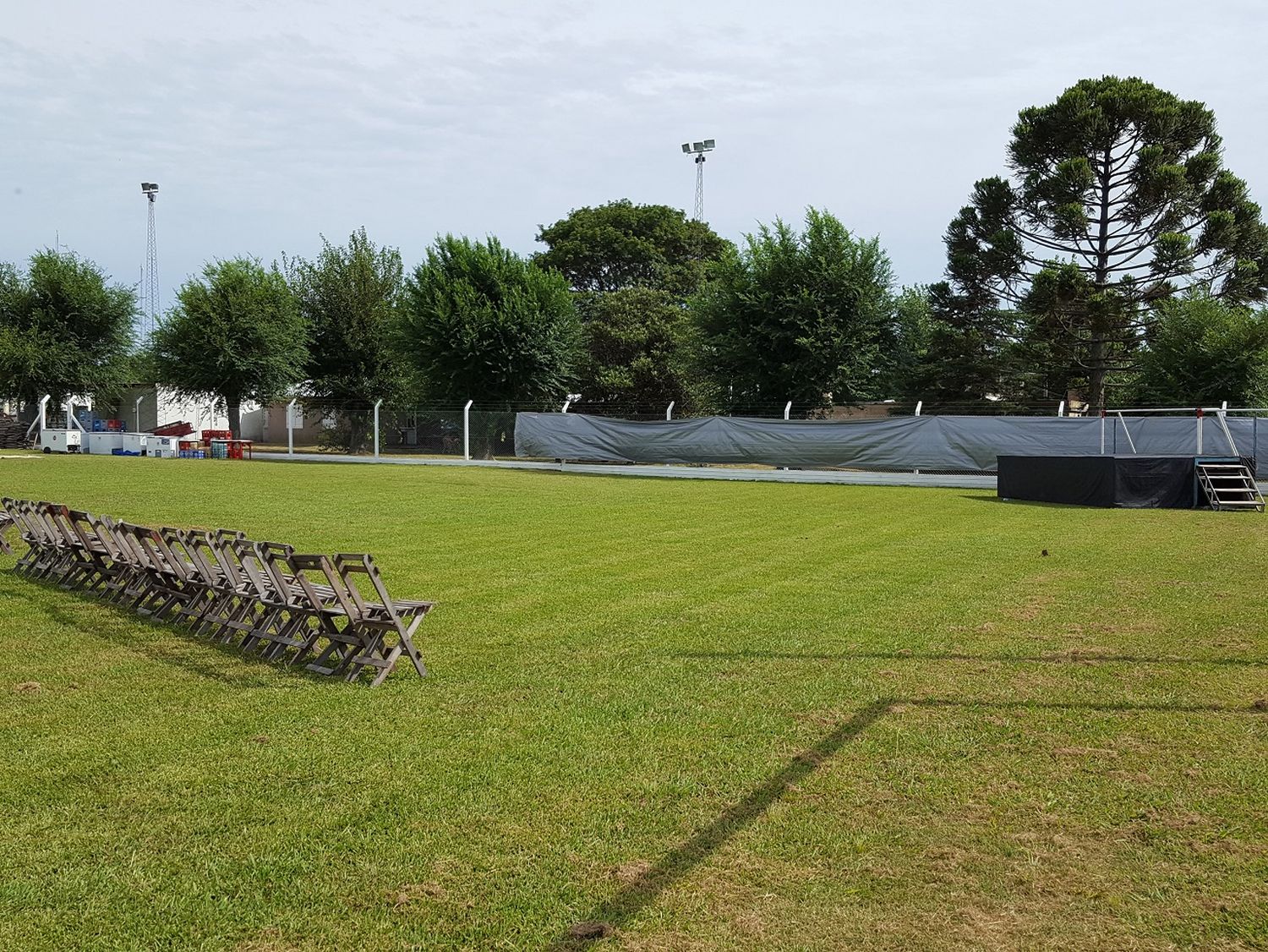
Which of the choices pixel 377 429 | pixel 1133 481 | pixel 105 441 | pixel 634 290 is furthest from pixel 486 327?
pixel 1133 481

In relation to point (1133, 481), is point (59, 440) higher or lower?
lower

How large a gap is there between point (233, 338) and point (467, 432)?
654 inches

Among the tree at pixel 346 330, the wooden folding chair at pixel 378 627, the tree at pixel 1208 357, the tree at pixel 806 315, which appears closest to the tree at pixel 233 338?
the tree at pixel 346 330

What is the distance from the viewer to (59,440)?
141 ft

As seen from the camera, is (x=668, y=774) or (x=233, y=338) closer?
(x=668, y=774)

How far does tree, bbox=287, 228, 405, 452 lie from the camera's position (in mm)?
48969

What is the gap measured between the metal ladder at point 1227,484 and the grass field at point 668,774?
1063 cm

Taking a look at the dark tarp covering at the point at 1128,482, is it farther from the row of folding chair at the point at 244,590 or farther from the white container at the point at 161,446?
the white container at the point at 161,446

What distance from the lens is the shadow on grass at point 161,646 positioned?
6570 mm

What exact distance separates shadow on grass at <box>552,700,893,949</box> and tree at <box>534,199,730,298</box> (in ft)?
196

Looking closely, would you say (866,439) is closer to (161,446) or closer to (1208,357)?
(1208,357)

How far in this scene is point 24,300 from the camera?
49.4 m

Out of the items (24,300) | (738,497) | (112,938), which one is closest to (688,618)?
(112,938)

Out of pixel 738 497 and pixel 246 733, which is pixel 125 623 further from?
pixel 738 497
